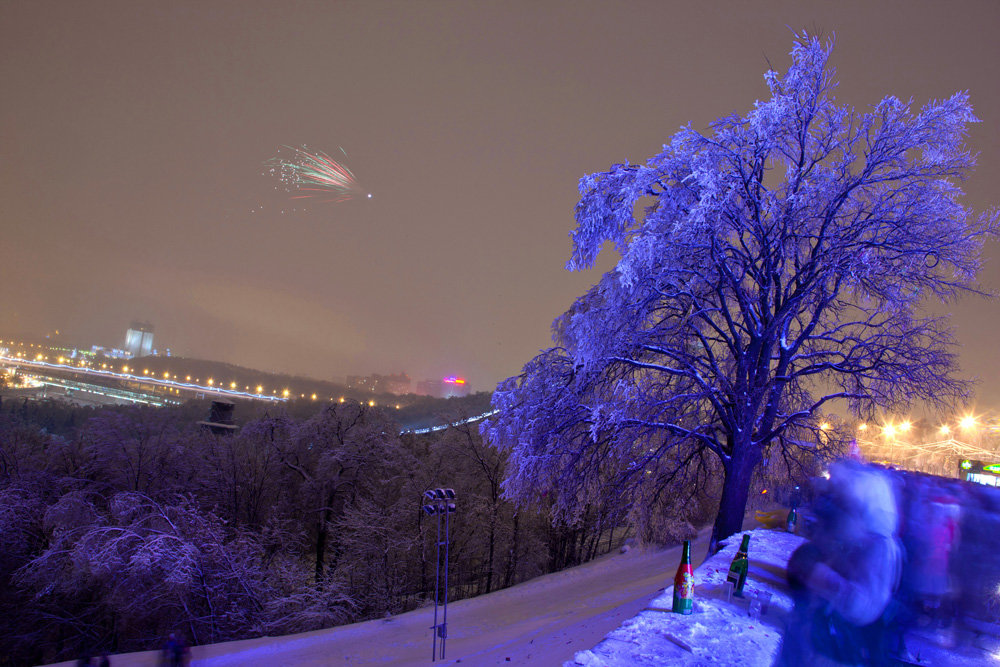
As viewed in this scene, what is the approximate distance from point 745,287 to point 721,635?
789cm

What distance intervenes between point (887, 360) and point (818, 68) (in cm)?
509

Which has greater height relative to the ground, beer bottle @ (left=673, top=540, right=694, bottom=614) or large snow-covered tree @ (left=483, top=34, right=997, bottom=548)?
large snow-covered tree @ (left=483, top=34, right=997, bottom=548)

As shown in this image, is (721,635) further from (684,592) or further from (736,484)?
(736,484)

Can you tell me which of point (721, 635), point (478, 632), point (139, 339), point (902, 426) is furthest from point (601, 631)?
point (139, 339)

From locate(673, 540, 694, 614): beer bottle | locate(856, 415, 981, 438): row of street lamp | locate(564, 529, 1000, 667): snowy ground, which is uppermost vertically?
locate(856, 415, 981, 438): row of street lamp

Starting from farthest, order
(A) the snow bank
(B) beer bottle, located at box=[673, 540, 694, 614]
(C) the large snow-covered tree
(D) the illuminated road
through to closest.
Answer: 1. (D) the illuminated road
2. (C) the large snow-covered tree
3. (B) beer bottle, located at box=[673, 540, 694, 614]
4. (A) the snow bank

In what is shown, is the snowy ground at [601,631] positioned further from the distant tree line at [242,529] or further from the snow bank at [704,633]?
the distant tree line at [242,529]

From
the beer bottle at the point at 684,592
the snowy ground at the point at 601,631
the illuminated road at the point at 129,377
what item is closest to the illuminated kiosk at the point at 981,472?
the snowy ground at the point at 601,631

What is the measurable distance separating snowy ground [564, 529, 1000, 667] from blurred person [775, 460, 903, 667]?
25 cm

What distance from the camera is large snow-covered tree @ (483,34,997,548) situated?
8.82 meters

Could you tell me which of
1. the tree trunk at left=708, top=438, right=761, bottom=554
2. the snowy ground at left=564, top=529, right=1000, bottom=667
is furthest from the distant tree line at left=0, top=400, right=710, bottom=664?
the snowy ground at left=564, top=529, right=1000, bottom=667

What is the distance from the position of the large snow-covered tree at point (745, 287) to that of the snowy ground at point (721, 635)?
125 inches

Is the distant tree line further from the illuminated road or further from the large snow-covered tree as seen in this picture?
the illuminated road

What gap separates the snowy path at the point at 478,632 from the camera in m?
11.1
